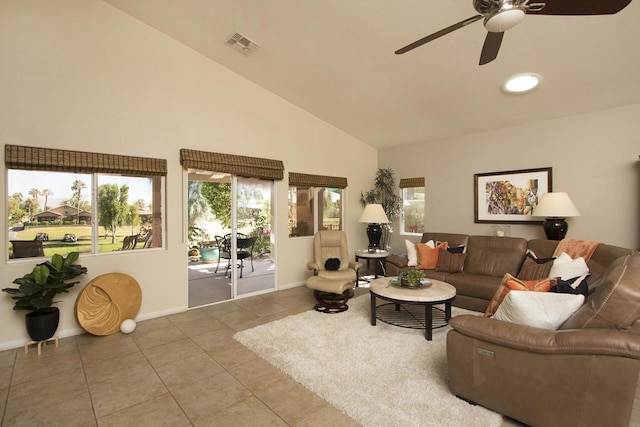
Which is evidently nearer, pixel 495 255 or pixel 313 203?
pixel 495 255

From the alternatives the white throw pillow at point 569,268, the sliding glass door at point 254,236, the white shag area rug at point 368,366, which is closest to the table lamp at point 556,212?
the white throw pillow at point 569,268

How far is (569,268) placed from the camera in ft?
9.86

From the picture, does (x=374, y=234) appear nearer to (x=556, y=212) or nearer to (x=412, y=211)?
(x=412, y=211)

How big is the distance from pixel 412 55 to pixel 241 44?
2086 mm

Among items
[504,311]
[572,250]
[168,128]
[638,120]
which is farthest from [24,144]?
[638,120]

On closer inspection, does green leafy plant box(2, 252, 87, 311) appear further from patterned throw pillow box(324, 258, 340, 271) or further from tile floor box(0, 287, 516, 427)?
patterned throw pillow box(324, 258, 340, 271)

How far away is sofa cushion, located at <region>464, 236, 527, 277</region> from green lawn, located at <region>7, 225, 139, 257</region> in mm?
4741

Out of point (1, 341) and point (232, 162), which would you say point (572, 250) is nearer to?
point (232, 162)

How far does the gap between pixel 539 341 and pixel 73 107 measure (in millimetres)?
4659

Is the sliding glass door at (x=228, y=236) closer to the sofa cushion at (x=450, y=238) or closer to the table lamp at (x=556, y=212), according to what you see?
the sofa cushion at (x=450, y=238)

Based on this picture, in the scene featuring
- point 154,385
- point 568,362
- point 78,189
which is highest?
point 78,189

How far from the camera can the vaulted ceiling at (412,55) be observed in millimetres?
2920

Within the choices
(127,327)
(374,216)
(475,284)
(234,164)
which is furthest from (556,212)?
(127,327)

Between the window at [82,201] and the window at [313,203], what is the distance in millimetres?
2149
